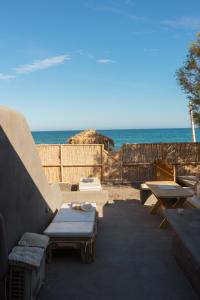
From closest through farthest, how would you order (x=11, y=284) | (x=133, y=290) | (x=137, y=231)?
(x=11, y=284) < (x=133, y=290) < (x=137, y=231)

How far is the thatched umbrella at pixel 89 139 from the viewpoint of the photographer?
16.3m

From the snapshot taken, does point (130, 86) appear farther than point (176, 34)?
Yes

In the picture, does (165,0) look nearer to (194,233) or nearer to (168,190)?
(168,190)

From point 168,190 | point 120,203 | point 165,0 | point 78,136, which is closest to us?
point 168,190

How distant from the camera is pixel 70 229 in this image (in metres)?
4.82

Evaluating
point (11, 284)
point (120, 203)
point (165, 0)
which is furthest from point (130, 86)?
point (11, 284)

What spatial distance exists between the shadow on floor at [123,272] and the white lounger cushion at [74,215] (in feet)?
1.79

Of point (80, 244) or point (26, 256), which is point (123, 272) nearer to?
point (80, 244)

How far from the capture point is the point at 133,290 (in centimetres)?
384

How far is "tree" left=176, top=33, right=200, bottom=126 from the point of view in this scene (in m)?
11.8

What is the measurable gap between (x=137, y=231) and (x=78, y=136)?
10670 millimetres

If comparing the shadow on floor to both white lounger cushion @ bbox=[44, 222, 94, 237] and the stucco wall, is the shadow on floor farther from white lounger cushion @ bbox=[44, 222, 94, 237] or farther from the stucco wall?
the stucco wall

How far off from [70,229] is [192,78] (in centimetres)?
932

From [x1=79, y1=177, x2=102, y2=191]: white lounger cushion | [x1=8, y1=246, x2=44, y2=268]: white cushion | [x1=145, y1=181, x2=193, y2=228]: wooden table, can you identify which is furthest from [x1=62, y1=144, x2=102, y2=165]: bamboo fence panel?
[x1=8, y1=246, x2=44, y2=268]: white cushion
